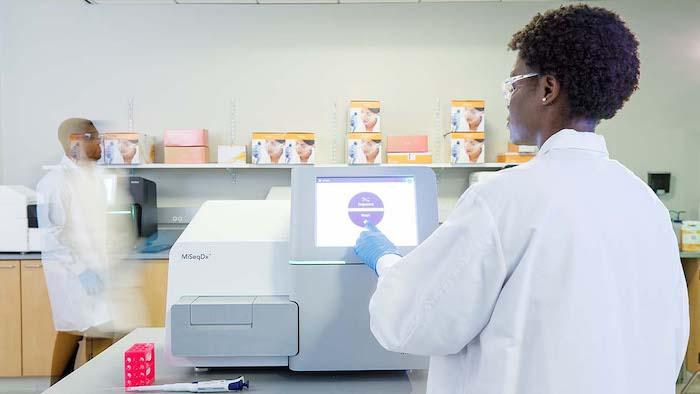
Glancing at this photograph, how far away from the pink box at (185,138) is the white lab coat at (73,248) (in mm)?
769

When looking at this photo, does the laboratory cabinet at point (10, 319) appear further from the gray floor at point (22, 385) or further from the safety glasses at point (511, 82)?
the safety glasses at point (511, 82)

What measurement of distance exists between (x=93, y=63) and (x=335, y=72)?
154cm

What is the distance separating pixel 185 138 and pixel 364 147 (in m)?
1.09

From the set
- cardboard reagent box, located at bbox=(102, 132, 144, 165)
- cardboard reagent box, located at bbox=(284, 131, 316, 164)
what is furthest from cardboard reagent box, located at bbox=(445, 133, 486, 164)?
cardboard reagent box, located at bbox=(102, 132, 144, 165)

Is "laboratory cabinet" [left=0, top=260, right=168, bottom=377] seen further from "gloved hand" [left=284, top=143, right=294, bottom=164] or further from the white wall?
"gloved hand" [left=284, top=143, right=294, bottom=164]

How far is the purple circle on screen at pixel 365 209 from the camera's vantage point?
3.62ft

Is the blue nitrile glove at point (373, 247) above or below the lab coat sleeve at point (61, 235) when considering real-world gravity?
above

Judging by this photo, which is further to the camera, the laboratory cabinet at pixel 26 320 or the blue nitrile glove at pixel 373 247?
the laboratory cabinet at pixel 26 320

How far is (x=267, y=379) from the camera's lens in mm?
1089

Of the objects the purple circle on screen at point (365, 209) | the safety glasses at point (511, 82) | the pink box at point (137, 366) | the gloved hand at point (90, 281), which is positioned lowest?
the gloved hand at point (90, 281)

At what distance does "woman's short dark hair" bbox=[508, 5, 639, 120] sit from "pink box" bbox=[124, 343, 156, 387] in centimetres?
83

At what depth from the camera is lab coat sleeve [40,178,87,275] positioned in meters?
2.61

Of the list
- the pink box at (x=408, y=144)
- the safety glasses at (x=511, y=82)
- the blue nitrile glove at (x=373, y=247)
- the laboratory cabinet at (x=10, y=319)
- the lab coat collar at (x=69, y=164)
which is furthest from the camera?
the pink box at (x=408, y=144)

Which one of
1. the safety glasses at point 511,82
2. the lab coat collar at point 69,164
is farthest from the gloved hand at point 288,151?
the safety glasses at point 511,82
